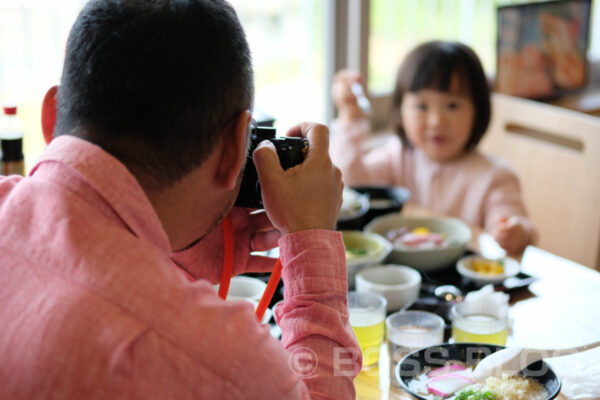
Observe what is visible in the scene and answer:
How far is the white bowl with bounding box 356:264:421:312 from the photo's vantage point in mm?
1349

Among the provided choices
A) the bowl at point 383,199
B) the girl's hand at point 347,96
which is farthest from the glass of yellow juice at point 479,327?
the girl's hand at point 347,96

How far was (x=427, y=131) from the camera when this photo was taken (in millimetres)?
2166

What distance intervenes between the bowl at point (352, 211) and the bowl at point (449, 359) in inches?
22.7

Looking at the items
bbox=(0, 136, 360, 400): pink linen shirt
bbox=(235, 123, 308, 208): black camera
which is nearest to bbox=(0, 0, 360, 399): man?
bbox=(0, 136, 360, 400): pink linen shirt

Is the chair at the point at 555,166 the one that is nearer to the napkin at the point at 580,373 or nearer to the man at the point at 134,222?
the napkin at the point at 580,373

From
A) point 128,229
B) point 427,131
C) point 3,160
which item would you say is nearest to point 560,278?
point 427,131

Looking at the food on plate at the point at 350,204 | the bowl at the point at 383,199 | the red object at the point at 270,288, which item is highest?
the red object at the point at 270,288

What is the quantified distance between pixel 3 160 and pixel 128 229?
3.33 feet

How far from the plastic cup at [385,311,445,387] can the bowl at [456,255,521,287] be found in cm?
28

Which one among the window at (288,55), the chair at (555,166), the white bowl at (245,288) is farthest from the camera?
the window at (288,55)

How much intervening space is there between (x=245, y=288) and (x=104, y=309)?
2.31ft

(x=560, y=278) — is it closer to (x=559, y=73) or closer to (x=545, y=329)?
(x=545, y=329)

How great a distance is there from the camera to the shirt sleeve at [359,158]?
230cm

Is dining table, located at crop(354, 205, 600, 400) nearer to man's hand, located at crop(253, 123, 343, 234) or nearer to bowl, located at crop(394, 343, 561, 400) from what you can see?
bowl, located at crop(394, 343, 561, 400)
